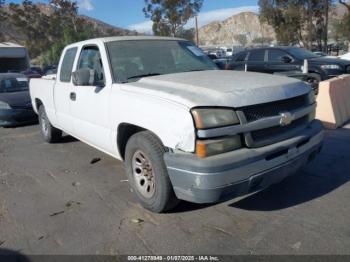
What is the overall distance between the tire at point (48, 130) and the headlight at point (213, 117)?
4516 mm

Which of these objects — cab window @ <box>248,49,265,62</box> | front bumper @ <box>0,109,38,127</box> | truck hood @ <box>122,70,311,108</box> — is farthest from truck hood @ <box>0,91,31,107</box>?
cab window @ <box>248,49,265,62</box>

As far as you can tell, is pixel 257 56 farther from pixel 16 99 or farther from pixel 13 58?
pixel 13 58

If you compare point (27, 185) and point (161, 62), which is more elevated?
point (161, 62)

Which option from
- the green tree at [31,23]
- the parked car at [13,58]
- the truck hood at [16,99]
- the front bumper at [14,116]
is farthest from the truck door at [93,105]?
the green tree at [31,23]

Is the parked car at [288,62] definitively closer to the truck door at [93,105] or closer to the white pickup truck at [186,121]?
the white pickup truck at [186,121]

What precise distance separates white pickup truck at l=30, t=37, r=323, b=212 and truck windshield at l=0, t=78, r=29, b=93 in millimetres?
6562

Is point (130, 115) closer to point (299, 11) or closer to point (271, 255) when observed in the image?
point (271, 255)

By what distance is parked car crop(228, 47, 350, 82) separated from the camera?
1128 cm

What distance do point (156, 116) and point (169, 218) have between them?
3.53 ft

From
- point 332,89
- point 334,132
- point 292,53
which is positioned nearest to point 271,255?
point 334,132

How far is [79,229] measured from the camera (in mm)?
3656

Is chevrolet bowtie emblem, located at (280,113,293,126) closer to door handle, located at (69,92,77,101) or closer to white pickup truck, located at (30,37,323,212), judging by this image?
white pickup truck, located at (30,37,323,212)

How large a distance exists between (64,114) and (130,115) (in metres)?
2.22

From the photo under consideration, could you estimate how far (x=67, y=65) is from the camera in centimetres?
566
